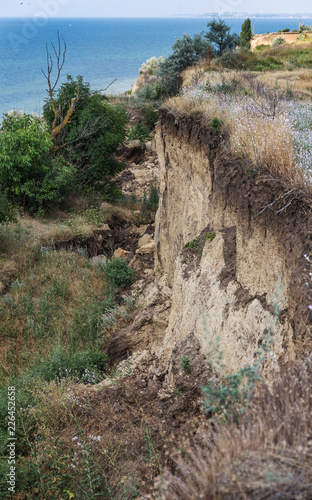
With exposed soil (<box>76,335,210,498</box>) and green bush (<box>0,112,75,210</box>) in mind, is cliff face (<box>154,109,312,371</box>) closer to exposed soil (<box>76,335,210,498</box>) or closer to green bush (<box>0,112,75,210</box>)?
exposed soil (<box>76,335,210,498</box>)

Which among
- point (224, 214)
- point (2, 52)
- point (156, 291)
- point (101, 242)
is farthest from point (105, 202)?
point (2, 52)

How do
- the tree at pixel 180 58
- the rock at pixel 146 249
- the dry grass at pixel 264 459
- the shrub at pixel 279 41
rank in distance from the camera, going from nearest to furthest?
the dry grass at pixel 264 459 → the rock at pixel 146 249 → the tree at pixel 180 58 → the shrub at pixel 279 41

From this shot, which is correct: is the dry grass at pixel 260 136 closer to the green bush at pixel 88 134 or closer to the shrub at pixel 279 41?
the green bush at pixel 88 134

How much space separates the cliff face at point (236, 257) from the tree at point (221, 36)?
26919mm

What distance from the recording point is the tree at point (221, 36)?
30625 millimetres

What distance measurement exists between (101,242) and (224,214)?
8.21 metres

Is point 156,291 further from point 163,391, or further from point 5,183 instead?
point 5,183

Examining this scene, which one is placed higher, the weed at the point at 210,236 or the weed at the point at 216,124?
the weed at the point at 216,124

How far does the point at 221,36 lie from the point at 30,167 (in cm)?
2406

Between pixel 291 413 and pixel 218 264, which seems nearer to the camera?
pixel 291 413

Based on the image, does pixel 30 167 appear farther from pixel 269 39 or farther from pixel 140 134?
pixel 269 39

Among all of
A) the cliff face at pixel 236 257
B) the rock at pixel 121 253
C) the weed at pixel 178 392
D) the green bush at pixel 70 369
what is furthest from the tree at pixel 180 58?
the weed at pixel 178 392

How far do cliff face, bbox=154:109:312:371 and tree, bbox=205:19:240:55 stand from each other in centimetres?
2692

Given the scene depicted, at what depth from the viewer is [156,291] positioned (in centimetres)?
862
